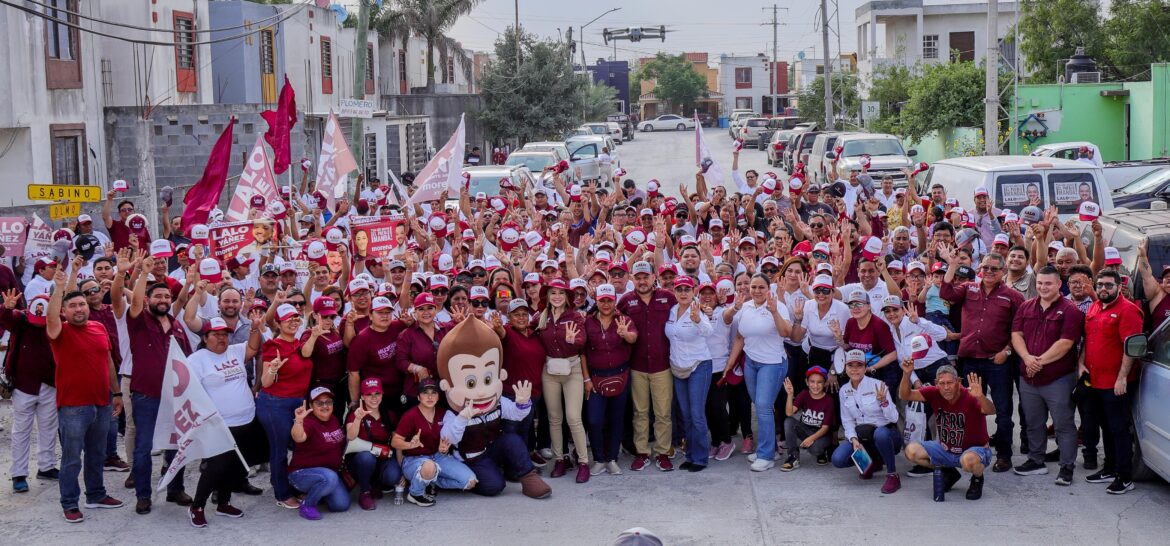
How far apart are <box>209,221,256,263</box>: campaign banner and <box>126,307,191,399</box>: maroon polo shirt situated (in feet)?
10.2

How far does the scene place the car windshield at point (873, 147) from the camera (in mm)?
31603

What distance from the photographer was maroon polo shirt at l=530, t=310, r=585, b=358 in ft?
32.3

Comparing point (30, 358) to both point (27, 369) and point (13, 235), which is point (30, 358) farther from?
point (13, 235)

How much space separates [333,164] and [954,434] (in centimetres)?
969

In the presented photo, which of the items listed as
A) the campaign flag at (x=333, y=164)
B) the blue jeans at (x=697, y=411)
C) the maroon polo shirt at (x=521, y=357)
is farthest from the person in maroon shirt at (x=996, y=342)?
the campaign flag at (x=333, y=164)

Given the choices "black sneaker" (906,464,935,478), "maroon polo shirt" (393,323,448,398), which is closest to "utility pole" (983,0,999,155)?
"black sneaker" (906,464,935,478)

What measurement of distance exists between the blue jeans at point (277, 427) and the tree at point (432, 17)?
136ft

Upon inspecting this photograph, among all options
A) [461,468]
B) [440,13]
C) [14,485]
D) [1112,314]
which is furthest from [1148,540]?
[440,13]

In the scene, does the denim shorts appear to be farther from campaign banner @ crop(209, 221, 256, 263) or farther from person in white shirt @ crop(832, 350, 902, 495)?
campaign banner @ crop(209, 221, 256, 263)

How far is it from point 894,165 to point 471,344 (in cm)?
2243

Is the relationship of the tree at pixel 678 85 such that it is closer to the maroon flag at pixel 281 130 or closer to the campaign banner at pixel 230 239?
the maroon flag at pixel 281 130

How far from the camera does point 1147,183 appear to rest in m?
21.0

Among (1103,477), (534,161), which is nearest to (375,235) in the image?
(1103,477)

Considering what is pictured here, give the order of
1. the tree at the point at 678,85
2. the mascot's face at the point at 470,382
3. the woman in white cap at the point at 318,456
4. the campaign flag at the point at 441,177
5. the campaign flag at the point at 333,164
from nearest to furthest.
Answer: the woman in white cap at the point at 318,456 < the mascot's face at the point at 470,382 < the campaign flag at the point at 441,177 < the campaign flag at the point at 333,164 < the tree at the point at 678,85
